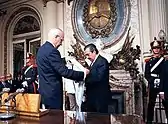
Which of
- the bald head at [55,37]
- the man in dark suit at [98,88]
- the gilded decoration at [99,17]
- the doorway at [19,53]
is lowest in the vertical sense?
the man in dark suit at [98,88]

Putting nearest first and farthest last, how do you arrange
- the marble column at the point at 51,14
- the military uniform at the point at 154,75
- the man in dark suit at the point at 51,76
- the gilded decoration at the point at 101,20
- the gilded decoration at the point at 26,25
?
the man in dark suit at the point at 51,76
the military uniform at the point at 154,75
the gilded decoration at the point at 101,20
the marble column at the point at 51,14
the gilded decoration at the point at 26,25

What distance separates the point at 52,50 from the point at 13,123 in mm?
1072

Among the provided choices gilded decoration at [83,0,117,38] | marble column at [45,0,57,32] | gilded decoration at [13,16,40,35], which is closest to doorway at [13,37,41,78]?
gilded decoration at [13,16,40,35]

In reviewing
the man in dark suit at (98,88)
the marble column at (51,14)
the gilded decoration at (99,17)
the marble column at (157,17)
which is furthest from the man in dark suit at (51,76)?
the marble column at (51,14)

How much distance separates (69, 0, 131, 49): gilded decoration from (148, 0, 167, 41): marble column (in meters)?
0.48

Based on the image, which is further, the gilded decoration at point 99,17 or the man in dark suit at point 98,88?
the gilded decoration at point 99,17

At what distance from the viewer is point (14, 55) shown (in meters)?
7.31

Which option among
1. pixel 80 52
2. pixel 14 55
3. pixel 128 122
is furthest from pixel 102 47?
pixel 128 122

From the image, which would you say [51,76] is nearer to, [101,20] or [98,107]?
[98,107]

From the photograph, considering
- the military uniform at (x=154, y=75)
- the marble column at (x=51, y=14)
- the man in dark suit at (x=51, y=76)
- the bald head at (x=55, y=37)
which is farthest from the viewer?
the marble column at (x=51, y=14)

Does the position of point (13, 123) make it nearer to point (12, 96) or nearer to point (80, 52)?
point (12, 96)

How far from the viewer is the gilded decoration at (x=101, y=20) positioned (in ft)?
15.9

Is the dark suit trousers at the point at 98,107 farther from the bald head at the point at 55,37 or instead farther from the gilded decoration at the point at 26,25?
the gilded decoration at the point at 26,25

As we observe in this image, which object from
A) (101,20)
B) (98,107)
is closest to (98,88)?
(98,107)
